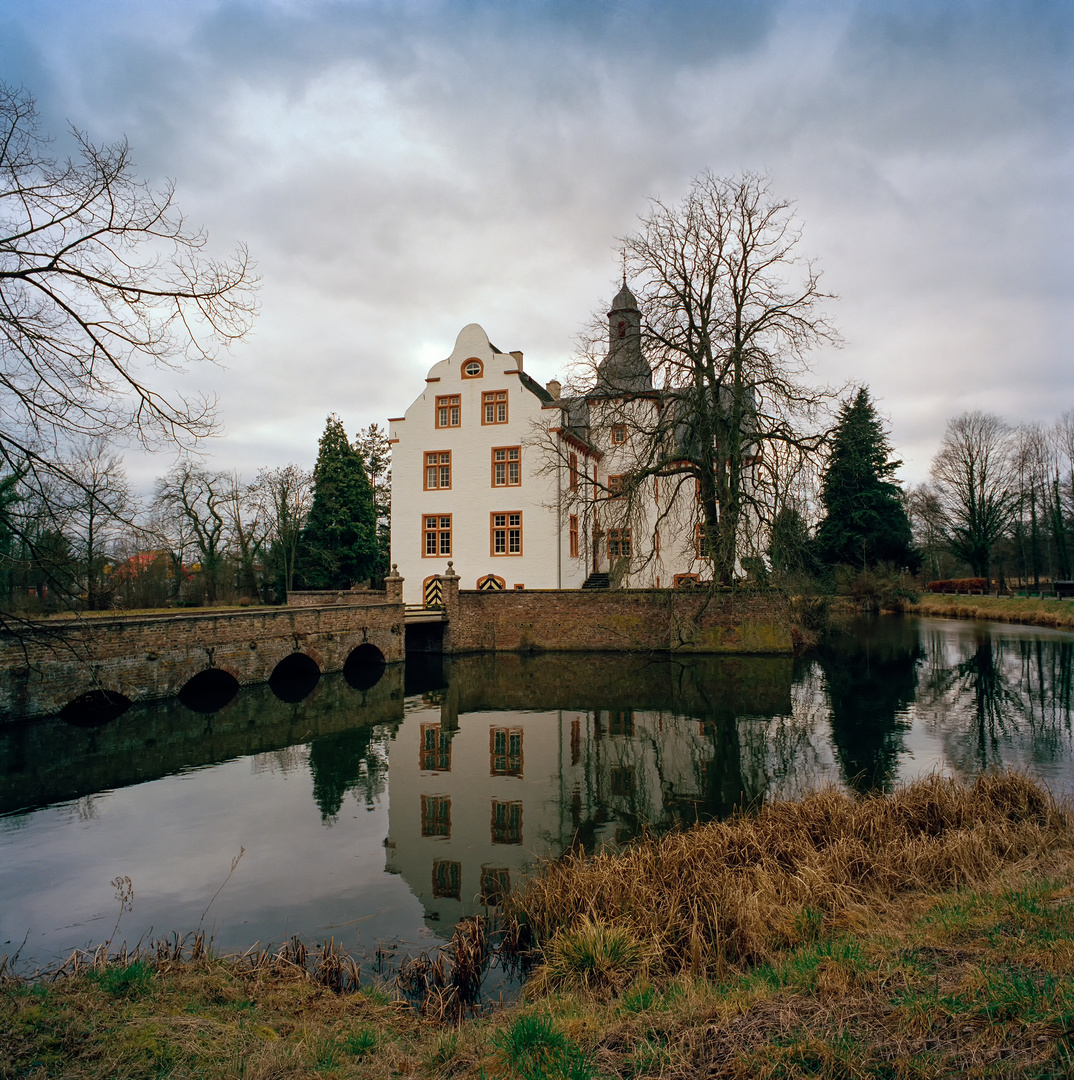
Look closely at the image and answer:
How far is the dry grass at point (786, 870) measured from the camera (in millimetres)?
4633

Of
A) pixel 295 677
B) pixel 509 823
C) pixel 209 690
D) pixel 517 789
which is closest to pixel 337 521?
pixel 295 677

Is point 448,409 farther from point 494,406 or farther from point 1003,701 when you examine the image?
point 1003,701

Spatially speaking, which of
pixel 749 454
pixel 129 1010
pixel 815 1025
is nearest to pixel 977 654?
pixel 749 454

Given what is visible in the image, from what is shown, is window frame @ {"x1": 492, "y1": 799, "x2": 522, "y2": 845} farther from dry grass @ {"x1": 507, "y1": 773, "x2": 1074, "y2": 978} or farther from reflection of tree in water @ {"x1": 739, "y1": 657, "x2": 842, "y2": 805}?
reflection of tree in water @ {"x1": 739, "y1": 657, "x2": 842, "y2": 805}

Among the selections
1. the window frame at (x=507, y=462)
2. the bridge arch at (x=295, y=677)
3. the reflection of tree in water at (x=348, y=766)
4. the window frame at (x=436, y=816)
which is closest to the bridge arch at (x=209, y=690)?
the bridge arch at (x=295, y=677)

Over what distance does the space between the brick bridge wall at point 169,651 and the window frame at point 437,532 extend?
23.8 ft

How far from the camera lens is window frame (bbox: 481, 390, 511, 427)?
2745 centimetres

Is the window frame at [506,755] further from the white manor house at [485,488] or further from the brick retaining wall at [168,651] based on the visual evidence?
the white manor house at [485,488]

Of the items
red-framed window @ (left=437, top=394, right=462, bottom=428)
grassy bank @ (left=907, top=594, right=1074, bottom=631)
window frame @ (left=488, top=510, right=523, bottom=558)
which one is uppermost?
red-framed window @ (left=437, top=394, right=462, bottom=428)

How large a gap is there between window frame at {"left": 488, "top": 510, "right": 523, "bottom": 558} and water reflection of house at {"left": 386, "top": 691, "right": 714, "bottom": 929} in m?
13.2

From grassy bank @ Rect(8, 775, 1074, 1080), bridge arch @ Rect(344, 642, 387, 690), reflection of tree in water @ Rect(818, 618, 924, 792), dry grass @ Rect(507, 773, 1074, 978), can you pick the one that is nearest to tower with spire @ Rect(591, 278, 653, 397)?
reflection of tree in water @ Rect(818, 618, 924, 792)

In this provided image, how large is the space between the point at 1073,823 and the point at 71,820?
9.95m

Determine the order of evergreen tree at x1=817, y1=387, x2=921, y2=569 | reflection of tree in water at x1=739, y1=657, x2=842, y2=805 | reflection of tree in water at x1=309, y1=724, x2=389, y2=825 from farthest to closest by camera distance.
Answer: evergreen tree at x1=817, y1=387, x2=921, y2=569 → reflection of tree in water at x1=309, y1=724, x2=389, y2=825 → reflection of tree in water at x1=739, y1=657, x2=842, y2=805

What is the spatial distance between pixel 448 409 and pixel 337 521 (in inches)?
353
